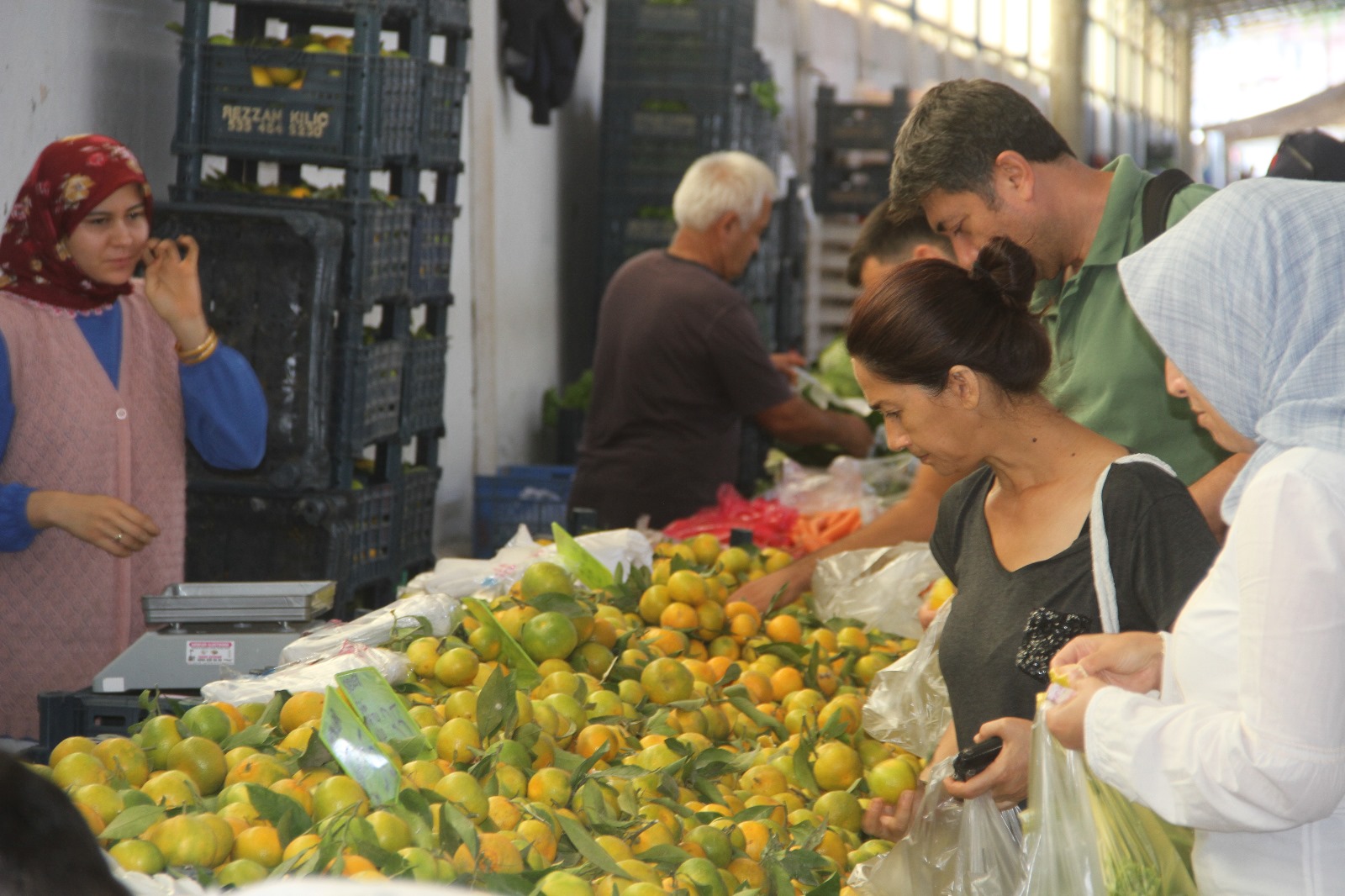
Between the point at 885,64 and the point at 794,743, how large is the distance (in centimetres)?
1364

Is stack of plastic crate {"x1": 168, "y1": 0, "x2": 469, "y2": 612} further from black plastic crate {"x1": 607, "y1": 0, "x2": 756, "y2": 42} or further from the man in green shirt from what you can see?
black plastic crate {"x1": 607, "y1": 0, "x2": 756, "y2": 42}

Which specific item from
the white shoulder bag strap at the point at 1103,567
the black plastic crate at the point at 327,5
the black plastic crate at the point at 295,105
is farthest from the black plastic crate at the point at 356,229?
the white shoulder bag strap at the point at 1103,567

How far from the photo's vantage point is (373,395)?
163 inches

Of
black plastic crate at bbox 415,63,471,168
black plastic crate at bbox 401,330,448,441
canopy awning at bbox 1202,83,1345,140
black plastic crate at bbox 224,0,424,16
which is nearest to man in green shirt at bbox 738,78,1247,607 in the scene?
black plastic crate at bbox 224,0,424,16

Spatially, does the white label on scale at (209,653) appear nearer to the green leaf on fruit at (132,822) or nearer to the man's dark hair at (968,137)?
→ the green leaf on fruit at (132,822)

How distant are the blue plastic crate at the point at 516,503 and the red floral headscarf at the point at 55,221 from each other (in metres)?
3.34

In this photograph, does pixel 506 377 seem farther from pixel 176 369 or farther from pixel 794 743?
pixel 794 743

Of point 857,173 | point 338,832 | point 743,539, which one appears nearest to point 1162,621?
point 338,832

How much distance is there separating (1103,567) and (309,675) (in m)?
1.16

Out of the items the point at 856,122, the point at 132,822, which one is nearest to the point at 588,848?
the point at 132,822

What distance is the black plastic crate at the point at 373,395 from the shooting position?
3.99m

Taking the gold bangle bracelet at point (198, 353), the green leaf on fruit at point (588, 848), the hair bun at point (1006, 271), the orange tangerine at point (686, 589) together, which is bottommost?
the green leaf on fruit at point (588, 848)

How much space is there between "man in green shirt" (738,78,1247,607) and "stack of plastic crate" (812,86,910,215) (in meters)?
6.42

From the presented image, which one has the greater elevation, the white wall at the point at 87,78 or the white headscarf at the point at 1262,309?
the white wall at the point at 87,78
